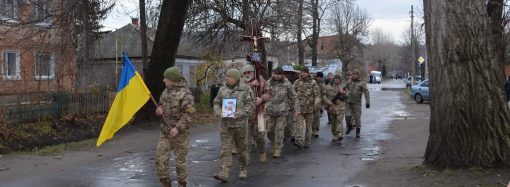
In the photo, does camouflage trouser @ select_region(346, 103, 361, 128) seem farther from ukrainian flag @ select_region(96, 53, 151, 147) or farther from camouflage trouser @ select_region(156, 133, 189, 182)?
camouflage trouser @ select_region(156, 133, 189, 182)

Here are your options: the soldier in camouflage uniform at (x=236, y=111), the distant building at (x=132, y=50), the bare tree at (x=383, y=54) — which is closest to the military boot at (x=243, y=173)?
the soldier in camouflage uniform at (x=236, y=111)

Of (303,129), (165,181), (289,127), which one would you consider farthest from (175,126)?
(289,127)

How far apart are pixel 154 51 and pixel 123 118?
9591 mm

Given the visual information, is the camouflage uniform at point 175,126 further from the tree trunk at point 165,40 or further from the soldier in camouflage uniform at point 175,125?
the tree trunk at point 165,40

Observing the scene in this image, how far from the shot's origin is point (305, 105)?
12.6m

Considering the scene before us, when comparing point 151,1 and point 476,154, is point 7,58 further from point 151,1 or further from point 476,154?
point 476,154

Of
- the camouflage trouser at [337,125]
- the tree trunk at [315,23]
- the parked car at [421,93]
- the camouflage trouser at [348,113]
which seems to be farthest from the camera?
the tree trunk at [315,23]

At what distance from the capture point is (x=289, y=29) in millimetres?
31094

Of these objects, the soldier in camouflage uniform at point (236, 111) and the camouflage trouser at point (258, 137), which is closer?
the soldier in camouflage uniform at point (236, 111)

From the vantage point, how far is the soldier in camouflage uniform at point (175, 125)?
25.0 feet

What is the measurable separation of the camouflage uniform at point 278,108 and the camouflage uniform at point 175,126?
3.61m

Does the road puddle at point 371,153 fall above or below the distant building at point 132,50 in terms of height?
below

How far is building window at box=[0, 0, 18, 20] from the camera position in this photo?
75.3ft

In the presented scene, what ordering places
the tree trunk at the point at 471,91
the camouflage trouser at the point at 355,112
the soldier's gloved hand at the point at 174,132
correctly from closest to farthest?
the soldier's gloved hand at the point at 174,132 < the tree trunk at the point at 471,91 < the camouflage trouser at the point at 355,112
